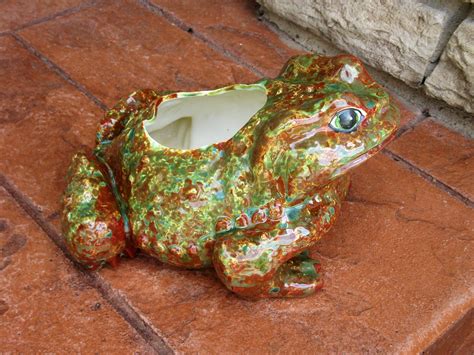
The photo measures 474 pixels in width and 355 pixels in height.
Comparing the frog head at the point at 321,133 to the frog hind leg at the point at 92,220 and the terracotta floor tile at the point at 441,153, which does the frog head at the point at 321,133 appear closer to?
the frog hind leg at the point at 92,220

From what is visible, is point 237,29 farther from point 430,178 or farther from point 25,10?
point 430,178

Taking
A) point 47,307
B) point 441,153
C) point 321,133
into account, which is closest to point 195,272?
point 47,307

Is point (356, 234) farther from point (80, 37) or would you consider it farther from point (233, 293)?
point (80, 37)

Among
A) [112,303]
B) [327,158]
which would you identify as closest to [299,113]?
[327,158]

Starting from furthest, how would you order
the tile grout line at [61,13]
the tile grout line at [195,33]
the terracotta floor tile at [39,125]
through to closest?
the tile grout line at [61,13]
the tile grout line at [195,33]
the terracotta floor tile at [39,125]

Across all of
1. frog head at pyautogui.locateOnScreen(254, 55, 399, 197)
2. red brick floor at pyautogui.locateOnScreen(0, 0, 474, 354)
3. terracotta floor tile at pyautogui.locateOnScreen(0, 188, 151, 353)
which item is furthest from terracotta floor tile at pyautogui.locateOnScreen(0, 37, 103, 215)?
frog head at pyautogui.locateOnScreen(254, 55, 399, 197)

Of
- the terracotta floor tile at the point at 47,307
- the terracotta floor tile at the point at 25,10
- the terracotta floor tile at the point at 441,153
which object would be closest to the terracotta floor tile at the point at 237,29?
the terracotta floor tile at the point at 25,10
